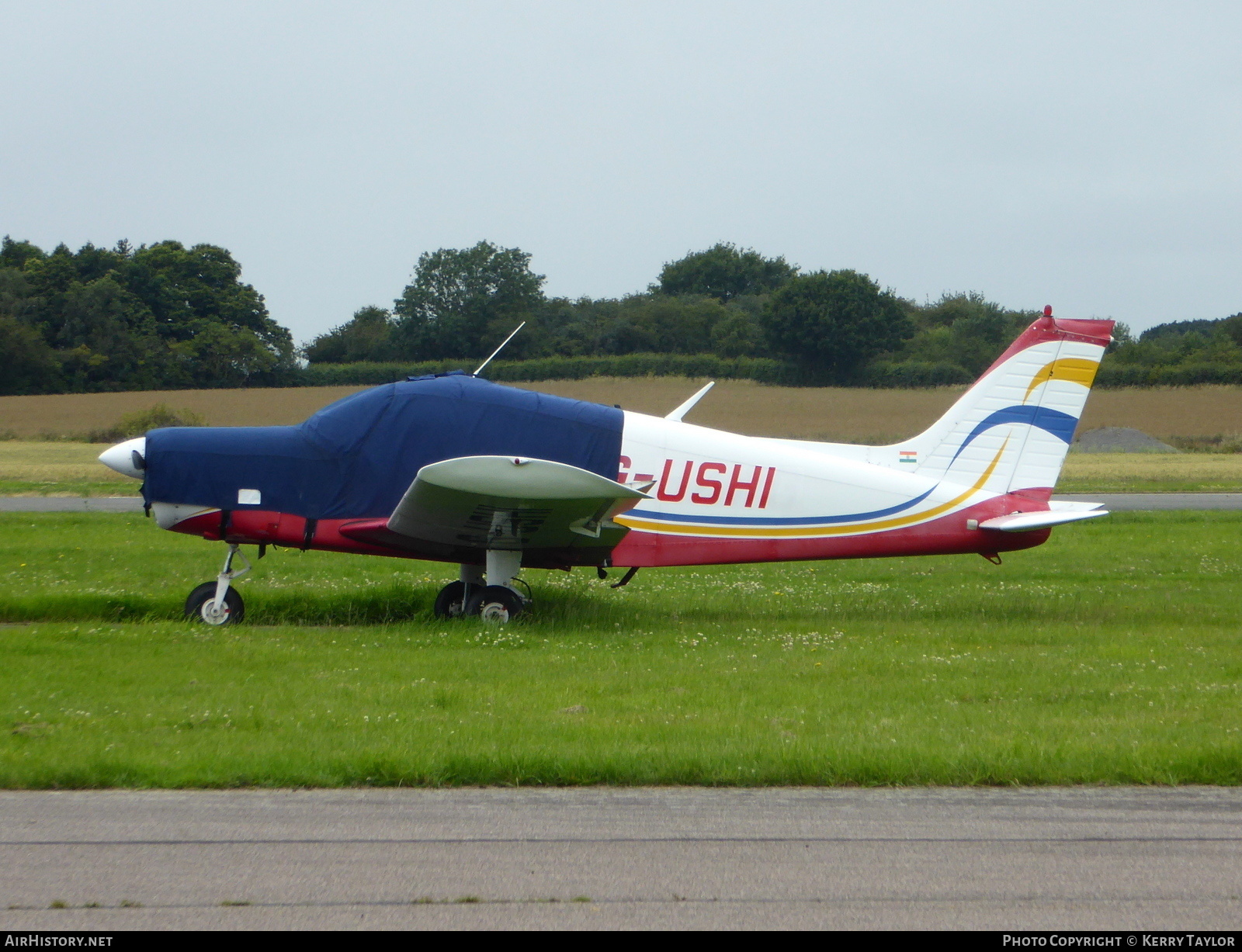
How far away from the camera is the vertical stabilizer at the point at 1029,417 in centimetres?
1133

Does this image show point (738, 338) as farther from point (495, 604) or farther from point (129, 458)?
point (129, 458)

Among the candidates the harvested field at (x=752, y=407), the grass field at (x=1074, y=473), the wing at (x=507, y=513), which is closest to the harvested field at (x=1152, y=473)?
the grass field at (x=1074, y=473)

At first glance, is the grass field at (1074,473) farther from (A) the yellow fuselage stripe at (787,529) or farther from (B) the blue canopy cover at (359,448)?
(A) the yellow fuselage stripe at (787,529)

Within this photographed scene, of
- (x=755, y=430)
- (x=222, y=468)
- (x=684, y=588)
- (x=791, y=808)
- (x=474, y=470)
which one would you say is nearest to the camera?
(x=791, y=808)

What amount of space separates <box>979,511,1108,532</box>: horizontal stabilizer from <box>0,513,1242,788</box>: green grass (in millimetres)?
883

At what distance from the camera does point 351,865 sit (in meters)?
4.21

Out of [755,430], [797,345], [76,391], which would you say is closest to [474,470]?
[755,430]

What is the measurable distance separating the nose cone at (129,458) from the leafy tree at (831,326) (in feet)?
120

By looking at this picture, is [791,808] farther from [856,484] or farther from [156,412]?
[156,412]

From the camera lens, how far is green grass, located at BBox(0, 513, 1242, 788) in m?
5.55

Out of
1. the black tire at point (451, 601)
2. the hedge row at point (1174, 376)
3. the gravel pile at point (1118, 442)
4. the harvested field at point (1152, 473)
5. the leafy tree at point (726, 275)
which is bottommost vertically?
the black tire at point (451, 601)

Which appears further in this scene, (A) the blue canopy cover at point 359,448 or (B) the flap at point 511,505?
(A) the blue canopy cover at point 359,448

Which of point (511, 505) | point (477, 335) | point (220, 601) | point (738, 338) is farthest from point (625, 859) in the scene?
point (738, 338)
